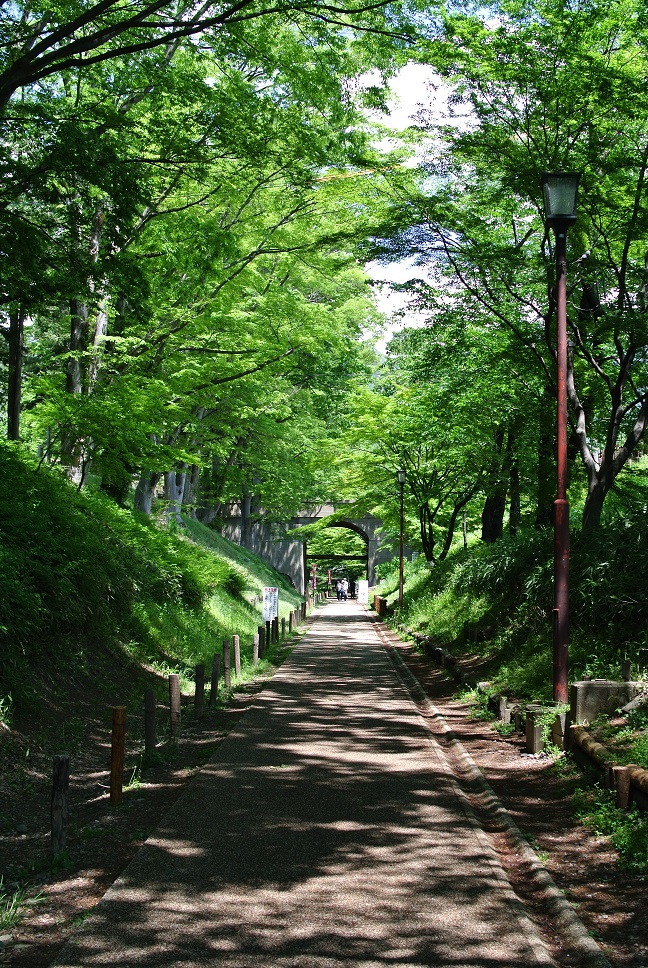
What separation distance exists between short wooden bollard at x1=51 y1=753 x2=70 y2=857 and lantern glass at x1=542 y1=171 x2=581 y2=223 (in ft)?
24.5

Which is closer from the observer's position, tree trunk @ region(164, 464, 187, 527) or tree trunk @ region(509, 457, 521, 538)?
tree trunk @ region(509, 457, 521, 538)

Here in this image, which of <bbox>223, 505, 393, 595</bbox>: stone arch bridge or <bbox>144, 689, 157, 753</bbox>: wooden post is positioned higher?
<bbox>223, 505, 393, 595</bbox>: stone arch bridge

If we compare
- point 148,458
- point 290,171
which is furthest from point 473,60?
point 148,458

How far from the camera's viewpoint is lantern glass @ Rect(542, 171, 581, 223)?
9.28 m

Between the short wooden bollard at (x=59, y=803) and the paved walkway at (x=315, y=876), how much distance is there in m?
0.51

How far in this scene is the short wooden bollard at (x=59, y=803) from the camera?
5.30 m

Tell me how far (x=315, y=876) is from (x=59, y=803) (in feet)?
5.53

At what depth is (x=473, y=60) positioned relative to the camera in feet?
38.3

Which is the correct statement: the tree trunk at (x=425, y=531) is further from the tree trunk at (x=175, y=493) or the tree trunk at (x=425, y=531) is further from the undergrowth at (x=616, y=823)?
the undergrowth at (x=616, y=823)

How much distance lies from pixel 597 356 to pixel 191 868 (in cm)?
1203

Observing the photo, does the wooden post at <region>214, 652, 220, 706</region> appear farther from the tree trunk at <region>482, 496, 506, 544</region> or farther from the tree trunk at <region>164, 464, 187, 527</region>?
the tree trunk at <region>482, 496, 506, 544</region>

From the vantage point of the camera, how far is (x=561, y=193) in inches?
366

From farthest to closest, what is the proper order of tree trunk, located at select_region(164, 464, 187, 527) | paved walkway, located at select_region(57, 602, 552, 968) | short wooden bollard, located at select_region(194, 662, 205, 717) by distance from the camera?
tree trunk, located at select_region(164, 464, 187, 527)
short wooden bollard, located at select_region(194, 662, 205, 717)
paved walkway, located at select_region(57, 602, 552, 968)

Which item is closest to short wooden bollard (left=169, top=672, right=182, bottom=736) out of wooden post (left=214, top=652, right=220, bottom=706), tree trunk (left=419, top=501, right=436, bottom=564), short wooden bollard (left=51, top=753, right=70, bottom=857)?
wooden post (left=214, top=652, right=220, bottom=706)
